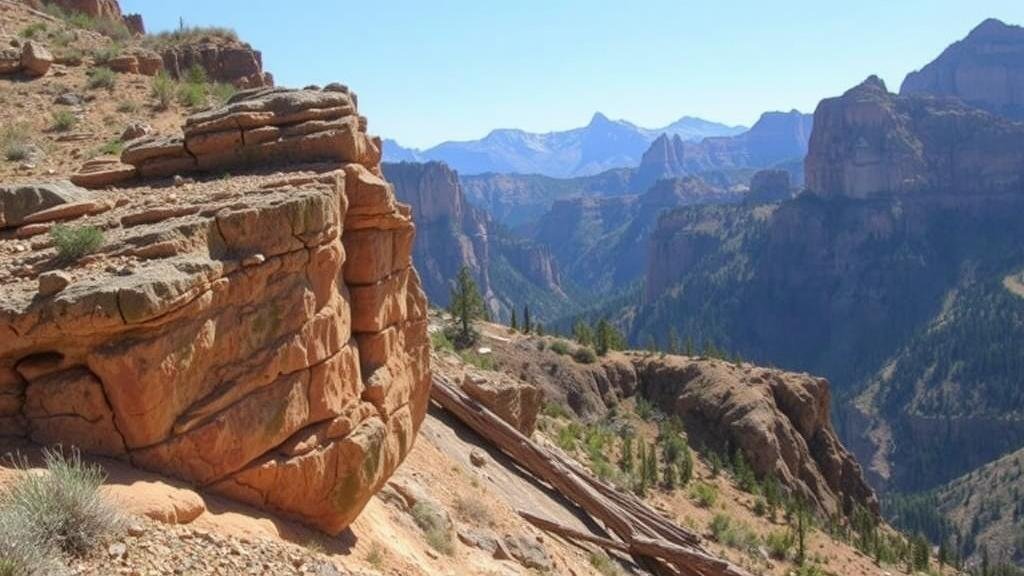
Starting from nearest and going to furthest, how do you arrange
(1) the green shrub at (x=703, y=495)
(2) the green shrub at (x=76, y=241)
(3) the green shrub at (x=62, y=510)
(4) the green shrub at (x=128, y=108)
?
(3) the green shrub at (x=62, y=510) → (2) the green shrub at (x=76, y=241) → (4) the green shrub at (x=128, y=108) → (1) the green shrub at (x=703, y=495)

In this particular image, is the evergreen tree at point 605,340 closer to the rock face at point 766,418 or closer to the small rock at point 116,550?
the rock face at point 766,418

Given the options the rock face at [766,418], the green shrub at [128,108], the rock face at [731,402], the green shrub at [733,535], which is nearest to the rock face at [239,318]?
the green shrub at [128,108]

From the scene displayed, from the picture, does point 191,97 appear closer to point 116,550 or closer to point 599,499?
point 599,499

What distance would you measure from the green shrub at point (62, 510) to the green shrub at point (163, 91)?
1779 centimetres

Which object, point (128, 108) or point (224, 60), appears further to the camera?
point (224, 60)

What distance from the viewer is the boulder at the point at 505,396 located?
27422 mm

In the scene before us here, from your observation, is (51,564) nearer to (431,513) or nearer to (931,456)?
(431,513)

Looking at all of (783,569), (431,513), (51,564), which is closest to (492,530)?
(431,513)

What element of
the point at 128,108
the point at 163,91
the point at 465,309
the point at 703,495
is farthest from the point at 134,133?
the point at 465,309

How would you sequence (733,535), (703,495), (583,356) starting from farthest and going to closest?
(583,356) < (703,495) < (733,535)

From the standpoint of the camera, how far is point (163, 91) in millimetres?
24344

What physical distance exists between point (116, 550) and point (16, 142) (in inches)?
556

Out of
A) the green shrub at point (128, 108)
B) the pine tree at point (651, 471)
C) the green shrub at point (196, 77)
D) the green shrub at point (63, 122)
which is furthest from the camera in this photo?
the pine tree at point (651, 471)

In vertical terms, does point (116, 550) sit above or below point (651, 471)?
above
